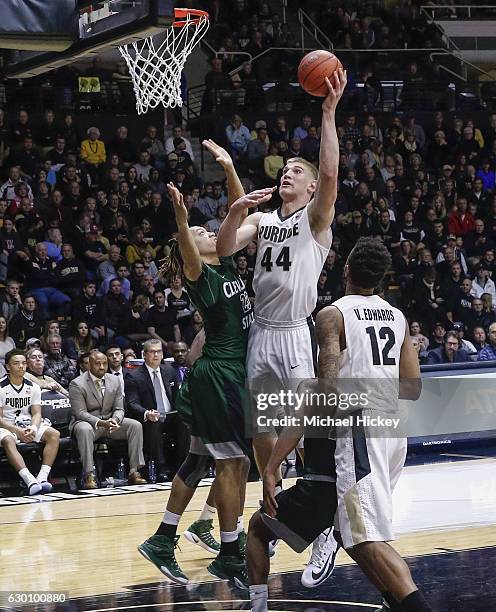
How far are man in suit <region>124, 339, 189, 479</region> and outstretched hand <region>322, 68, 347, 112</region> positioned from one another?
19.8 ft

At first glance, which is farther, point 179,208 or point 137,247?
point 137,247

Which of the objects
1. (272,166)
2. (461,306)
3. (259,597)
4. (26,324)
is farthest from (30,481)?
(272,166)

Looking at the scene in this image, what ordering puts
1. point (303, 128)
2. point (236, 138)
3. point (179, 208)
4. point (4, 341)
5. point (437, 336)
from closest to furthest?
point (179, 208)
point (4, 341)
point (437, 336)
point (236, 138)
point (303, 128)

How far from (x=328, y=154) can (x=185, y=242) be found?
40.1 inches

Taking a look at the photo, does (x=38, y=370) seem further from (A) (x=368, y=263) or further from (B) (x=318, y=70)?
(A) (x=368, y=263)

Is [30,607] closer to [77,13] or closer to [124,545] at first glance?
[124,545]

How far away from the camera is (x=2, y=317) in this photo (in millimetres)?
12344

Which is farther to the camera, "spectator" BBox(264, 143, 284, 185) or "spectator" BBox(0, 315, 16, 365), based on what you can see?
"spectator" BBox(264, 143, 284, 185)

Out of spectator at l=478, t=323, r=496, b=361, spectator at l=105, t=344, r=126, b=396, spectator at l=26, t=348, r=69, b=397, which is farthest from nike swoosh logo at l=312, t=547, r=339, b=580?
spectator at l=478, t=323, r=496, b=361

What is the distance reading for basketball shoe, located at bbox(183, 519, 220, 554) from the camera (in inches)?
274

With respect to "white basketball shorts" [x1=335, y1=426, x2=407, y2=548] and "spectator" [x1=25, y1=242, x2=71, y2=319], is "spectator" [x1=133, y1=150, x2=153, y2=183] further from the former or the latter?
"white basketball shorts" [x1=335, y1=426, x2=407, y2=548]

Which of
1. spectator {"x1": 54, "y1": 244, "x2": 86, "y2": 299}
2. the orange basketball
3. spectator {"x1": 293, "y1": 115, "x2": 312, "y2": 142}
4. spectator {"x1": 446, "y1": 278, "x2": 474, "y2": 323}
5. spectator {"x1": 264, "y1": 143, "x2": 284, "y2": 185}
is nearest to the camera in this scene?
the orange basketball

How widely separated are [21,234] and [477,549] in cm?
856

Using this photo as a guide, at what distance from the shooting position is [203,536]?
6.98 metres
